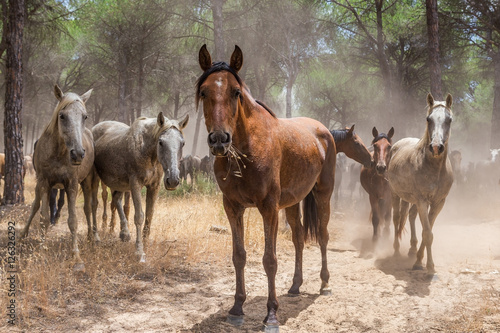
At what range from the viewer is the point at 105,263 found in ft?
17.4

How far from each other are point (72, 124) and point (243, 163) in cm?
270

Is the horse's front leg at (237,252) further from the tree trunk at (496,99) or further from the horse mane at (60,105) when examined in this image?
the tree trunk at (496,99)

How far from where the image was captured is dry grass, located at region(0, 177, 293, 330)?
414cm

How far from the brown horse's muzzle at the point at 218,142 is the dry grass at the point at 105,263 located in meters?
2.28

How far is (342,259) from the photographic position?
23.7 ft

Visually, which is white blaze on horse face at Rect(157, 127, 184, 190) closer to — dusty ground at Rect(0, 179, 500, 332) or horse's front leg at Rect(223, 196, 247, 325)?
dusty ground at Rect(0, 179, 500, 332)

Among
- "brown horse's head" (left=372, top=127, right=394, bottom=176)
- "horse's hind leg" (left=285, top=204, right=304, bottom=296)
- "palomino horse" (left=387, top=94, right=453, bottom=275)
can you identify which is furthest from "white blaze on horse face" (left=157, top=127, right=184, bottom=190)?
"brown horse's head" (left=372, top=127, right=394, bottom=176)

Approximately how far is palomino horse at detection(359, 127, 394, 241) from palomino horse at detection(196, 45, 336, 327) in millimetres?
3665

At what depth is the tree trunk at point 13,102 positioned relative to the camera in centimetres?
908

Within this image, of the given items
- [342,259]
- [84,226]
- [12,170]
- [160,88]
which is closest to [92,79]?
[160,88]

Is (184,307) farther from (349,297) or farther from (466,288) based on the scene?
(466,288)

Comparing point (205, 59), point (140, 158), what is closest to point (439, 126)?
point (205, 59)

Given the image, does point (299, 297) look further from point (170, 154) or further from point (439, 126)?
point (439, 126)

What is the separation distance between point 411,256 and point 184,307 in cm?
458
